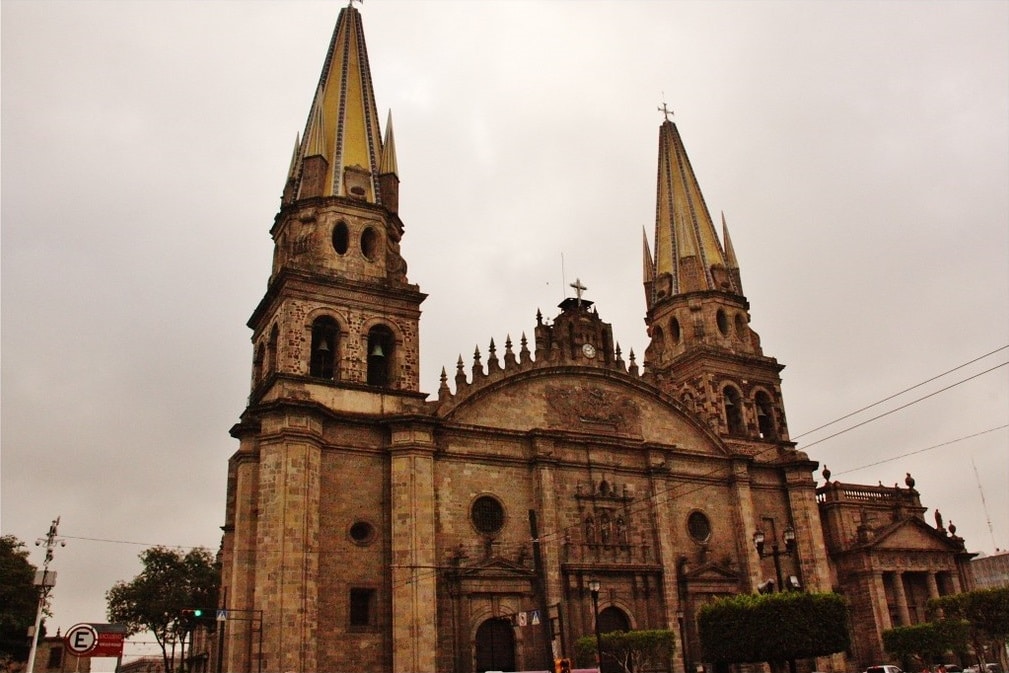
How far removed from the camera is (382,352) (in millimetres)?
31656

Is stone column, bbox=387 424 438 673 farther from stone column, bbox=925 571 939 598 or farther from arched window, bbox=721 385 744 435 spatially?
stone column, bbox=925 571 939 598

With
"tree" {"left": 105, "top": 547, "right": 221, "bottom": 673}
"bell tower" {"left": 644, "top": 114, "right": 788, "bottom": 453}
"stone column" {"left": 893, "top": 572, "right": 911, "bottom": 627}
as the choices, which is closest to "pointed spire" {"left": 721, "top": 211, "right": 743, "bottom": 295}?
"bell tower" {"left": 644, "top": 114, "right": 788, "bottom": 453}

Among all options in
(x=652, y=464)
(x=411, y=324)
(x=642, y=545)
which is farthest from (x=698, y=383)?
(x=411, y=324)

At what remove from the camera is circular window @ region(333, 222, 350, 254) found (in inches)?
1298

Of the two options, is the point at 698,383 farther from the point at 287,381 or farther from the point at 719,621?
the point at 287,381

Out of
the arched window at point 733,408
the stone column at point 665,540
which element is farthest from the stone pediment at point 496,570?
the arched window at point 733,408

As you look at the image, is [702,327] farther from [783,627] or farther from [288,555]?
[288,555]

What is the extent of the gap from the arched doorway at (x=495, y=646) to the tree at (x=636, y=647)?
2434 millimetres

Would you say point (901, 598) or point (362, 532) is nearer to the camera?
point (362, 532)

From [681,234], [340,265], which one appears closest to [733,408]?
[681,234]

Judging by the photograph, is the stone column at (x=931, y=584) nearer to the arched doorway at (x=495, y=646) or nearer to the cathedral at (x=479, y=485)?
the cathedral at (x=479, y=485)

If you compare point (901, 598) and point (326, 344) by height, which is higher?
point (326, 344)

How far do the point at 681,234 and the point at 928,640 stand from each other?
70.8 feet

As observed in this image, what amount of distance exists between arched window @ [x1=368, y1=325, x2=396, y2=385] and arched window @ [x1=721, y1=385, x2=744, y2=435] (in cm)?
1636
